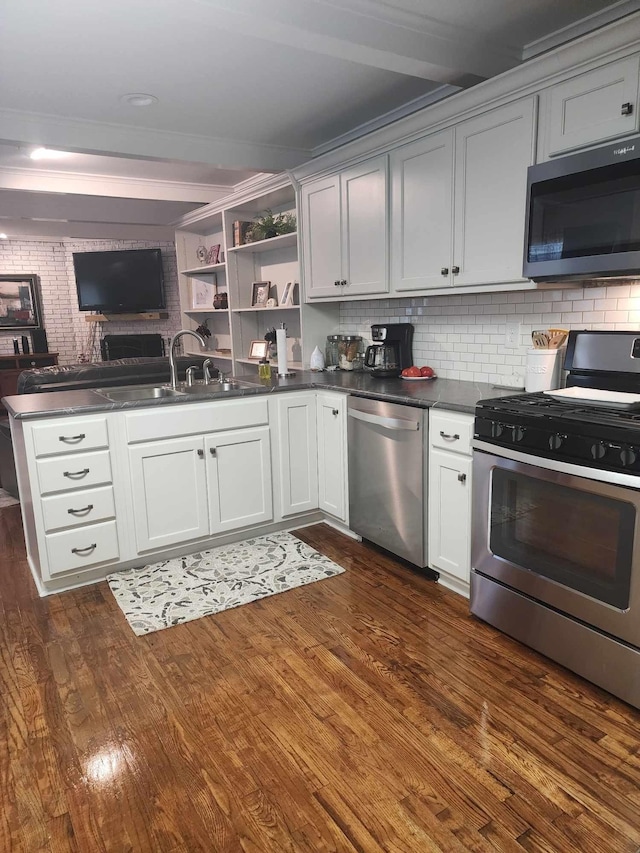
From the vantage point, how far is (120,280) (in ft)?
27.4

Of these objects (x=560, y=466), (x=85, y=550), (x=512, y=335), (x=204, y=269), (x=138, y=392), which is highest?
(x=204, y=269)

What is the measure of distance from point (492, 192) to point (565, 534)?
1551 mm

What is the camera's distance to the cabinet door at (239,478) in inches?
128

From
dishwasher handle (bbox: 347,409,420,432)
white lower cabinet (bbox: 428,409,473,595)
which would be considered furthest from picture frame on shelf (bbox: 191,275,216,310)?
white lower cabinet (bbox: 428,409,473,595)

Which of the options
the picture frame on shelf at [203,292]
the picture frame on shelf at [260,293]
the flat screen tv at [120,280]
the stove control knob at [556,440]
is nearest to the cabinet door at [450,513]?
the stove control knob at [556,440]

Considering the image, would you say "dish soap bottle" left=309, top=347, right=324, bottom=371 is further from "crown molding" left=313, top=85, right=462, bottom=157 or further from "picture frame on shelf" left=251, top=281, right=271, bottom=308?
"crown molding" left=313, top=85, right=462, bottom=157

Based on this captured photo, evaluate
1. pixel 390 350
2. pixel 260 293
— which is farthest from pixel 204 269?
pixel 390 350

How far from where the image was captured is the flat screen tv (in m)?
8.33

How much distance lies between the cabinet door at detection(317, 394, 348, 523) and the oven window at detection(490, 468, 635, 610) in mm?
1187

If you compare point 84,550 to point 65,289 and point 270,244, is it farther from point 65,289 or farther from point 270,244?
point 65,289

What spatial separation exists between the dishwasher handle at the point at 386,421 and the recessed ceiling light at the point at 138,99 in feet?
6.70

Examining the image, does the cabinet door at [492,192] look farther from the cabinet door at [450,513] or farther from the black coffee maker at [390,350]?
the cabinet door at [450,513]

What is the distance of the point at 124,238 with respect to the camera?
824cm

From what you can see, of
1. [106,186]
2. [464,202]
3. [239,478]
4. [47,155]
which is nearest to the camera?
[464,202]
